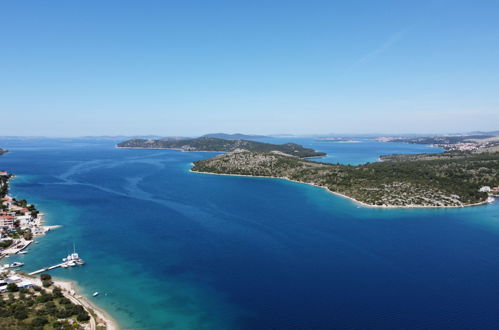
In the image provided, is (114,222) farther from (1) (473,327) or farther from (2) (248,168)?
(2) (248,168)

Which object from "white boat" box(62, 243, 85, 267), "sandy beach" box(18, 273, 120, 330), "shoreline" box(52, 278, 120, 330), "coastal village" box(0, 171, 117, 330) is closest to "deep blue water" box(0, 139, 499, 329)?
"shoreline" box(52, 278, 120, 330)

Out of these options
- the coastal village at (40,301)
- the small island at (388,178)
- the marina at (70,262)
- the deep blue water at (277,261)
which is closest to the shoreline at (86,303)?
the coastal village at (40,301)

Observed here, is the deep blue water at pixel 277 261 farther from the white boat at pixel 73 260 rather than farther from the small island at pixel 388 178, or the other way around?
the small island at pixel 388 178

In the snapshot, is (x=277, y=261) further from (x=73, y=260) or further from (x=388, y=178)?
(x=388, y=178)

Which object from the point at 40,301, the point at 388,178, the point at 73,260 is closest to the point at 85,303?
the point at 40,301

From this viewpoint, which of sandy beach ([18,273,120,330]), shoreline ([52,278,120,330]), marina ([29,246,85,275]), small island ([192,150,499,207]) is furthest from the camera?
small island ([192,150,499,207])

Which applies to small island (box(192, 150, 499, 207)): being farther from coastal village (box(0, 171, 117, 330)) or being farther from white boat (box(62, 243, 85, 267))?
coastal village (box(0, 171, 117, 330))

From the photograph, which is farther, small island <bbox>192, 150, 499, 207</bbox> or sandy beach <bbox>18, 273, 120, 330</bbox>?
small island <bbox>192, 150, 499, 207</bbox>
